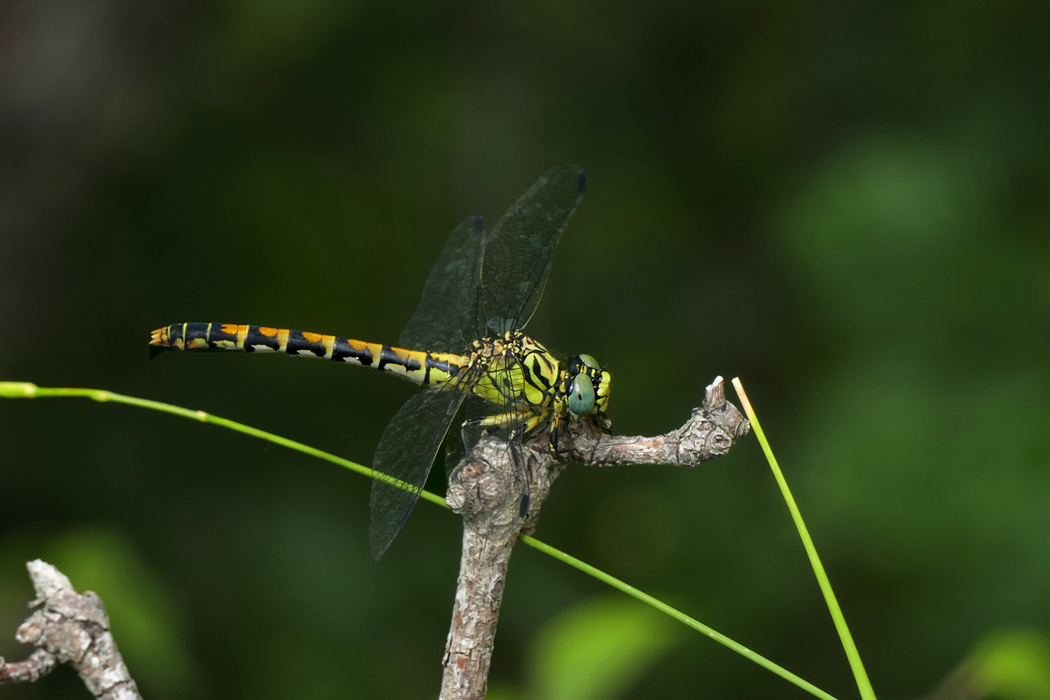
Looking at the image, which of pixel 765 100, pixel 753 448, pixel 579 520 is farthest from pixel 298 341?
pixel 765 100

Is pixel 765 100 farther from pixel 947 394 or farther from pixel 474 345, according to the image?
pixel 474 345

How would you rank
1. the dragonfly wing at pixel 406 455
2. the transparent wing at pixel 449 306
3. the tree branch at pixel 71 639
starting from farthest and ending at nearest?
the transparent wing at pixel 449 306, the dragonfly wing at pixel 406 455, the tree branch at pixel 71 639

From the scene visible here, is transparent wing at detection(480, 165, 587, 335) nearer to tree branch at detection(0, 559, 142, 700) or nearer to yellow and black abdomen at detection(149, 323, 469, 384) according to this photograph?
yellow and black abdomen at detection(149, 323, 469, 384)

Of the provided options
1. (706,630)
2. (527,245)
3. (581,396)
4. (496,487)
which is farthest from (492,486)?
(527,245)

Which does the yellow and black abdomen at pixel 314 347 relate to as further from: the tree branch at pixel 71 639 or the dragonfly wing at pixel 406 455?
the tree branch at pixel 71 639

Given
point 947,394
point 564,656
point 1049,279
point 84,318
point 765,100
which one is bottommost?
point 564,656

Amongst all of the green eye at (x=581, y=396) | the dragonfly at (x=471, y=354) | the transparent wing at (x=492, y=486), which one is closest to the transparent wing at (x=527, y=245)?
the dragonfly at (x=471, y=354)
